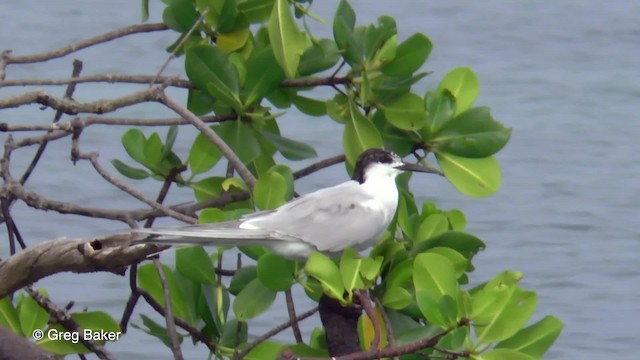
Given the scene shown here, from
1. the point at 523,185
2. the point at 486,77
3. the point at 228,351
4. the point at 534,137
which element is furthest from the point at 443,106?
the point at 486,77

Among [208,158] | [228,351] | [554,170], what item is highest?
[208,158]

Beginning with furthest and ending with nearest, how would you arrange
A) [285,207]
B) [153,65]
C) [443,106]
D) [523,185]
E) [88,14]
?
[88,14], [153,65], [523,185], [443,106], [285,207]

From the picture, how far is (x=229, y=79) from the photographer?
10.9 feet

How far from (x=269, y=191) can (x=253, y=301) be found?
242mm

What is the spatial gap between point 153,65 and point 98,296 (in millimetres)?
2990

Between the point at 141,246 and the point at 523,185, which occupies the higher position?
the point at 141,246

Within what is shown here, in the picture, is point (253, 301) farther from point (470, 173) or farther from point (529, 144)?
point (529, 144)

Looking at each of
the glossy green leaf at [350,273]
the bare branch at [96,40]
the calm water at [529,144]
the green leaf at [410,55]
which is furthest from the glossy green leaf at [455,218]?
the calm water at [529,144]

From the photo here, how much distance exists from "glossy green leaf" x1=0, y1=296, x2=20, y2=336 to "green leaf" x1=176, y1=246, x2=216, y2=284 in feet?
1.42

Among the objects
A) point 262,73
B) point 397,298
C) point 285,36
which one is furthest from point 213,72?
point 397,298

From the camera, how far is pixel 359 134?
3.30 m

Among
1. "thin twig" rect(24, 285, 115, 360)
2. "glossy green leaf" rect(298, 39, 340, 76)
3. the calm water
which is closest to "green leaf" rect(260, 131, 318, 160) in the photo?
"glossy green leaf" rect(298, 39, 340, 76)

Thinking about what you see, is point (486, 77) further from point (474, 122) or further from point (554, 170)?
point (474, 122)

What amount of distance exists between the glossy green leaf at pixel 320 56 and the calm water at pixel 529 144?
302 centimetres
